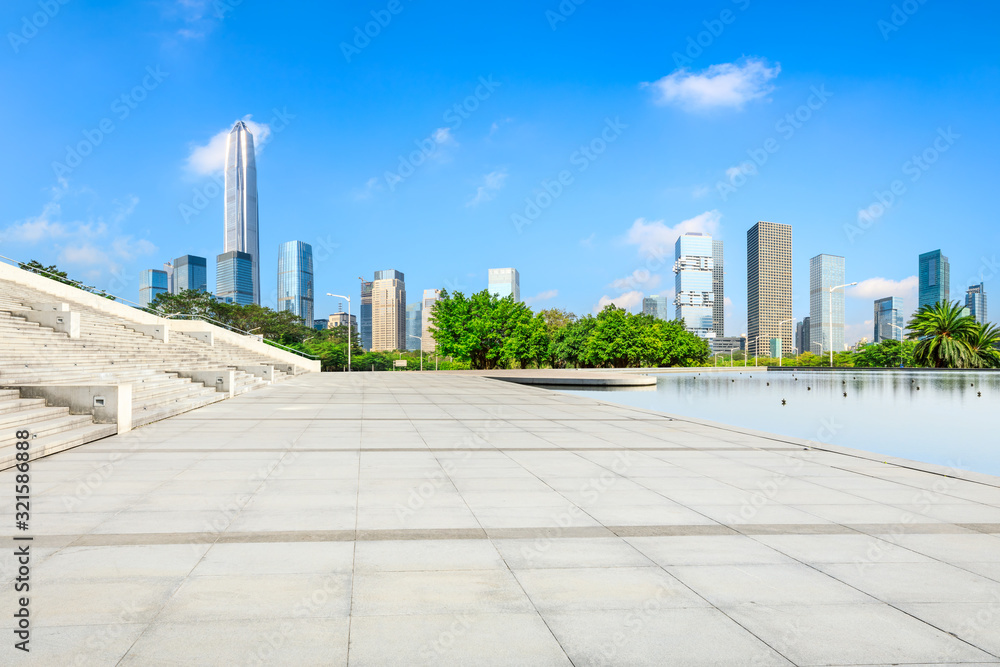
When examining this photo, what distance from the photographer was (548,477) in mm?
7188

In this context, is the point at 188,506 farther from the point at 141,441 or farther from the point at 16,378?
the point at 16,378

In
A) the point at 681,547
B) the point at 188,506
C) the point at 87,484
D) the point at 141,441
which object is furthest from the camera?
the point at 141,441

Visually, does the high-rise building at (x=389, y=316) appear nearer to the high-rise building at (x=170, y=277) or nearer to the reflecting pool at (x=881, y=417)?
the high-rise building at (x=170, y=277)

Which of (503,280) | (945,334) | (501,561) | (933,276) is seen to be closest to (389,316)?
(503,280)

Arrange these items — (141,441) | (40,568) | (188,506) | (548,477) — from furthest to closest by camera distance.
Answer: (141,441)
(548,477)
(188,506)
(40,568)

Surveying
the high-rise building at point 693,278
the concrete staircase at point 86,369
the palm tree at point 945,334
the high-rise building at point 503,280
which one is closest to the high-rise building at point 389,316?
the high-rise building at point 503,280

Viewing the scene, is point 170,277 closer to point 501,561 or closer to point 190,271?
point 190,271

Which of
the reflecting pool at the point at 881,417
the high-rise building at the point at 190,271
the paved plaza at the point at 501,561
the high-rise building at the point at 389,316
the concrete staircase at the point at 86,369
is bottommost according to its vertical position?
the reflecting pool at the point at 881,417

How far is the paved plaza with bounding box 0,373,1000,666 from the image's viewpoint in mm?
2986

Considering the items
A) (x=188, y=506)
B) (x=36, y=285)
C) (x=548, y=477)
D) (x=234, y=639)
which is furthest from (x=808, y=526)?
(x=36, y=285)

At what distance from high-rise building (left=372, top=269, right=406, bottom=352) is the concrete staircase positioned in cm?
15733

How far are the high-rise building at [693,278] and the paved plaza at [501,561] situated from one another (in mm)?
178231

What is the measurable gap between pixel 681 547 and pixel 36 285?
32.2 m

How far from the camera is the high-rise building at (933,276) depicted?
551ft
